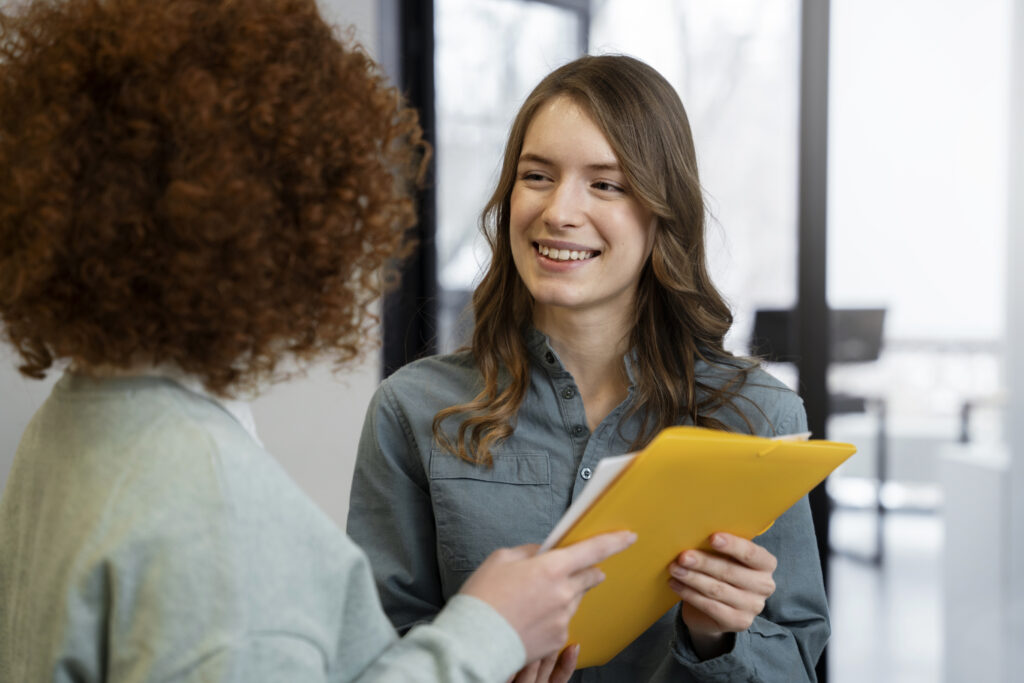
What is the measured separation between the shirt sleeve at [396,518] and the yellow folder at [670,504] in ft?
1.09

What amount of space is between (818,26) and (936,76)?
1.08ft

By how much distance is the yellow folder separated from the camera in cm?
89

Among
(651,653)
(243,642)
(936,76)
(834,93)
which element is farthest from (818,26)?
(243,642)

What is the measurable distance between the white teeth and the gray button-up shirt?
146 millimetres

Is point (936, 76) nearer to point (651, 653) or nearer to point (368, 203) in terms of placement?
point (651, 653)

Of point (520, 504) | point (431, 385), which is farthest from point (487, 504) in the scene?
point (431, 385)

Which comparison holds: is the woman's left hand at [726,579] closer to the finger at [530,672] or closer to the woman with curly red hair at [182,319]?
the finger at [530,672]

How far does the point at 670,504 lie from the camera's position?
37.8 inches

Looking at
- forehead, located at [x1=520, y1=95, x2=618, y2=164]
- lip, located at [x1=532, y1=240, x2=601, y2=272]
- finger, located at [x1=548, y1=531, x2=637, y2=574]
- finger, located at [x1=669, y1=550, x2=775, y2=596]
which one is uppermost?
forehead, located at [x1=520, y1=95, x2=618, y2=164]

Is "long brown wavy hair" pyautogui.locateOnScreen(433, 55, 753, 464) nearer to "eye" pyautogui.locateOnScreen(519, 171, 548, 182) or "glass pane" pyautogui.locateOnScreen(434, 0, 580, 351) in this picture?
"eye" pyautogui.locateOnScreen(519, 171, 548, 182)

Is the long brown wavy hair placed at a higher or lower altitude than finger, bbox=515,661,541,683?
higher

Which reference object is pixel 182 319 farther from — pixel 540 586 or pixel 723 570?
pixel 723 570

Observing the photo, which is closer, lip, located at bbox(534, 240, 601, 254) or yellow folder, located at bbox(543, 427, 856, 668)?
yellow folder, located at bbox(543, 427, 856, 668)

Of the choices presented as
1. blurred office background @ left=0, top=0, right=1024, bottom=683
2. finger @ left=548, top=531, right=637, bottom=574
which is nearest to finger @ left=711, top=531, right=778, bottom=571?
finger @ left=548, top=531, right=637, bottom=574
